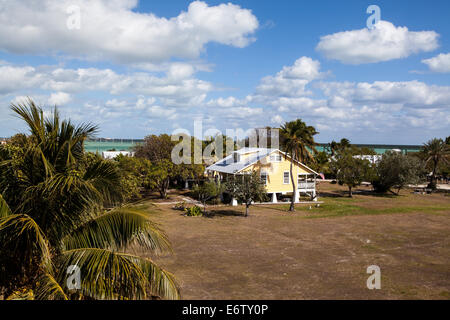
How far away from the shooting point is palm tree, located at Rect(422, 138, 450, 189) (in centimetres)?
5559

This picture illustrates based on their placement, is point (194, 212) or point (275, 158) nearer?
point (194, 212)

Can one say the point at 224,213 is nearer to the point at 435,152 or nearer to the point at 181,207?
the point at 181,207

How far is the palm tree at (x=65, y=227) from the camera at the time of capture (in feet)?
19.7

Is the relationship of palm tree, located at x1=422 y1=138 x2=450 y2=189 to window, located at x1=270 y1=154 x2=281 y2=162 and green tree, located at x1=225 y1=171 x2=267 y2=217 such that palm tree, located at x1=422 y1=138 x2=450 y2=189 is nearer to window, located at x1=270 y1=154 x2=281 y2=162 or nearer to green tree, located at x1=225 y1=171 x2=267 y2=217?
window, located at x1=270 y1=154 x2=281 y2=162

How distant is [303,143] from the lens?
110 ft

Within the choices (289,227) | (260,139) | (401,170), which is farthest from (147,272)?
(260,139)

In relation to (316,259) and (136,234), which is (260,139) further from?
(136,234)

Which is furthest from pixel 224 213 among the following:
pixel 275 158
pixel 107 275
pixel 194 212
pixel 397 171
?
pixel 397 171

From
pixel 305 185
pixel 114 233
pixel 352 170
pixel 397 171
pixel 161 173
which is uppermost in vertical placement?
pixel 352 170

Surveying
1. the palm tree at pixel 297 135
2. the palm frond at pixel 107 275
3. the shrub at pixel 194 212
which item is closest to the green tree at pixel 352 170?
the palm tree at pixel 297 135

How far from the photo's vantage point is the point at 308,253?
19500mm

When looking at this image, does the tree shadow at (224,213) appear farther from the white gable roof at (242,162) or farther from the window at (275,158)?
the window at (275,158)

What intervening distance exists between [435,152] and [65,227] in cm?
6126

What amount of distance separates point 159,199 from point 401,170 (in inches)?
1270
